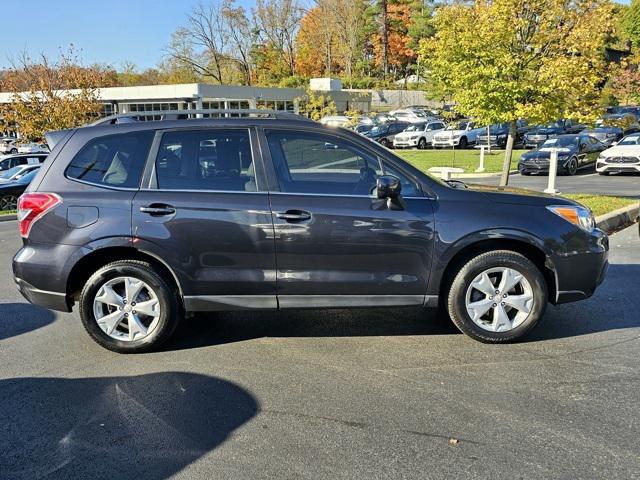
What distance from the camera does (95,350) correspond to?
4.48m

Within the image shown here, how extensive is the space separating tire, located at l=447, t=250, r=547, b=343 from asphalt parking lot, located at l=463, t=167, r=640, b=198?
9.26 m

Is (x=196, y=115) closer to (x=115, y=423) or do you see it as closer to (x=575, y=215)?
(x=115, y=423)

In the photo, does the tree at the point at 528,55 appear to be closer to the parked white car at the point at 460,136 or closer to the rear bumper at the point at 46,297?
the rear bumper at the point at 46,297

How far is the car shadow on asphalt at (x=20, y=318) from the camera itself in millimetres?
5000

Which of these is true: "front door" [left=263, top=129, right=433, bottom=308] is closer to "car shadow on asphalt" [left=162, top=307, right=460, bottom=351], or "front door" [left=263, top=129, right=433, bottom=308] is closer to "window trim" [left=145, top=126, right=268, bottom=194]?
"window trim" [left=145, top=126, right=268, bottom=194]

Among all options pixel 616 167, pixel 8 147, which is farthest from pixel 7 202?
pixel 8 147

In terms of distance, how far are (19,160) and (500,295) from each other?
61.5 ft

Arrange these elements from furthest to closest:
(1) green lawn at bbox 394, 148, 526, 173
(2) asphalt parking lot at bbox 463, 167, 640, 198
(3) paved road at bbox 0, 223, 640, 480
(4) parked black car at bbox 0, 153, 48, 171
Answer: (1) green lawn at bbox 394, 148, 526, 173, (4) parked black car at bbox 0, 153, 48, 171, (2) asphalt parking lot at bbox 463, 167, 640, 198, (3) paved road at bbox 0, 223, 640, 480

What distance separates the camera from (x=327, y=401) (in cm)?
354

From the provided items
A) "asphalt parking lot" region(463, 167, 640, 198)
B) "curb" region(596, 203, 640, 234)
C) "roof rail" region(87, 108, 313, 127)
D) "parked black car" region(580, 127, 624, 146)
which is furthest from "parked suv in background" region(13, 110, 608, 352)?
"parked black car" region(580, 127, 624, 146)

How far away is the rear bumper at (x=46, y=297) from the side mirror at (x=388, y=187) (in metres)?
2.64

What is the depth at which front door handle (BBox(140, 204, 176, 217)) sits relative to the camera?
420 cm

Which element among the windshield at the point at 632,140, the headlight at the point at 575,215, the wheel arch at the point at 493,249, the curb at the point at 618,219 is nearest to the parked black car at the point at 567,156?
the windshield at the point at 632,140

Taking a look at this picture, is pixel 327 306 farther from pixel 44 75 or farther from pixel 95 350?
pixel 44 75
